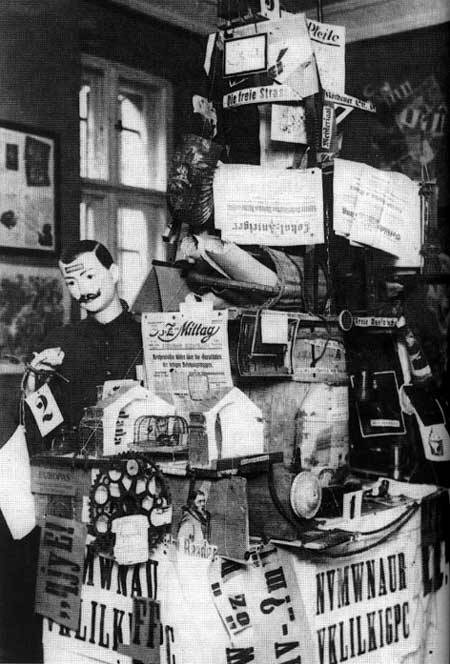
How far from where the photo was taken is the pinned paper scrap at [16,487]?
103 inches

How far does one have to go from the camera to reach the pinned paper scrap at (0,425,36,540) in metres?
2.61

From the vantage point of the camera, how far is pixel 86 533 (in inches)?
99.7

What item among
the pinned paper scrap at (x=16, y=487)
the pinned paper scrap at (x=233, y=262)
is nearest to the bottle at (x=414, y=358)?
the pinned paper scrap at (x=233, y=262)

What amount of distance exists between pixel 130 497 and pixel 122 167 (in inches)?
48.6

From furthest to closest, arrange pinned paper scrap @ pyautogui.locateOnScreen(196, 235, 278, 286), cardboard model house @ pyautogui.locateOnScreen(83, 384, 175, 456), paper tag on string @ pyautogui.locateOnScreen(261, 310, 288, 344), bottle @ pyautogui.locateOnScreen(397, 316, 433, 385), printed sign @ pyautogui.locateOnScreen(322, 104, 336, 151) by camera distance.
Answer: bottle @ pyautogui.locateOnScreen(397, 316, 433, 385), printed sign @ pyautogui.locateOnScreen(322, 104, 336, 151), pinned paper scrap @ pyautogui.locateOnScreen(196, 235, 278, 286), paper tag on string @ pyautogui.locateOnScreen(261, 310, 288, 344), cardboard model house @ pyautogui.locateOnScreen(83, 384, 175, 456)

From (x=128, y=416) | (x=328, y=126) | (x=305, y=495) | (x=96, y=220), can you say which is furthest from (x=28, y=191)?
(x=305, y=495)

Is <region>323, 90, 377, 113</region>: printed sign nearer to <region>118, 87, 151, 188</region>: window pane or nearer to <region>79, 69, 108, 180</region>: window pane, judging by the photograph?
<region>118, 87, 151, 188</region>: window pane

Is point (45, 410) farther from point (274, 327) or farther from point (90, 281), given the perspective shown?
point (274, 327)

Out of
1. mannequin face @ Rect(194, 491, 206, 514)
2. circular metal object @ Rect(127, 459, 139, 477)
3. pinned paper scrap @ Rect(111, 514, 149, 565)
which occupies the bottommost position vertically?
pinned paper scrap @ Rect(111, 514, 149, 565)

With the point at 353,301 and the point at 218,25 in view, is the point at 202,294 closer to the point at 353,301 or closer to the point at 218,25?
the point at 353,301

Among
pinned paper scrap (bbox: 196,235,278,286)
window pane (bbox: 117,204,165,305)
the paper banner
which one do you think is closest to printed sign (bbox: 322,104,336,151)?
pinned paper scrap (bbox: 196,235,278,286)

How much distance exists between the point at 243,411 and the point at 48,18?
1.62 metres

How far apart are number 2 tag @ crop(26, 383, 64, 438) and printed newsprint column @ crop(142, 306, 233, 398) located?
330 mm

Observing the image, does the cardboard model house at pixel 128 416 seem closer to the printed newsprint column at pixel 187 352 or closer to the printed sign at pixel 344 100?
the printed newsprint column at pixel 187 352
